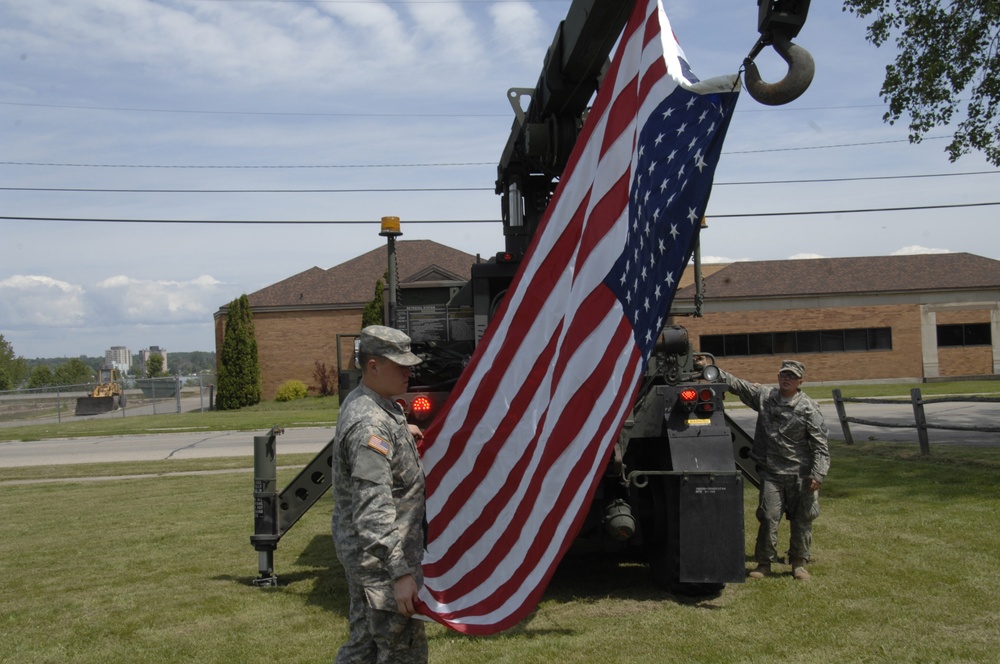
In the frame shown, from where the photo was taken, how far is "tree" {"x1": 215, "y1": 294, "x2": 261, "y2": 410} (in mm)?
39281

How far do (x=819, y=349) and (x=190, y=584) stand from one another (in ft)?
118

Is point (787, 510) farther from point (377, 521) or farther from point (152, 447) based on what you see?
point (152, 447)

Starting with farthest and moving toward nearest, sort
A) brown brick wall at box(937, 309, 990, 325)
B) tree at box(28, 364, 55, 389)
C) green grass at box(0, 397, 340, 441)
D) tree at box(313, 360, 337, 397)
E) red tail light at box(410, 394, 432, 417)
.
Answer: tree at box(28, 364, 55, 389) → tree at box(313, 360, 337, 397) → brown brick wall at box(937, 309, 990, 325) → green grass at box(0, 397, 340, 441) → red tail light at box(410, 394, 432, 417)

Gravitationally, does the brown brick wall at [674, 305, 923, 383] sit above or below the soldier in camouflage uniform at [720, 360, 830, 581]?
above

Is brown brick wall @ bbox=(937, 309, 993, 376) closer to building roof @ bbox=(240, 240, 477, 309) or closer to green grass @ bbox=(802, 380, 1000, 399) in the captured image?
green grass @ bbox=(802, 380, 1000, 399)

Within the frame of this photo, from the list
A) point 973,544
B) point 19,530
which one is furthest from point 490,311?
point 19,530

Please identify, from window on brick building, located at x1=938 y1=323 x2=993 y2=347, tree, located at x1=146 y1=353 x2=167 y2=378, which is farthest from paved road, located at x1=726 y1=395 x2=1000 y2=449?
tree, located at x1=146 y1=353 x2=167 y2=378

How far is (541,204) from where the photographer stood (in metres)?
8.52

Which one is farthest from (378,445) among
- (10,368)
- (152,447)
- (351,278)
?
(10,368)

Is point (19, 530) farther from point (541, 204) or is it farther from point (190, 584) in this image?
point (541, 204)

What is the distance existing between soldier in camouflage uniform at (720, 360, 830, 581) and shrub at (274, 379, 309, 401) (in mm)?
34803

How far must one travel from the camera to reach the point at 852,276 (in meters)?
41.2

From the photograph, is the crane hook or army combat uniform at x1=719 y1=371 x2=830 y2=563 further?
army combat uniform at x1=719 y1=371 x2=830 y2=563

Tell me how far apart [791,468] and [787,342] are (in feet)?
110
